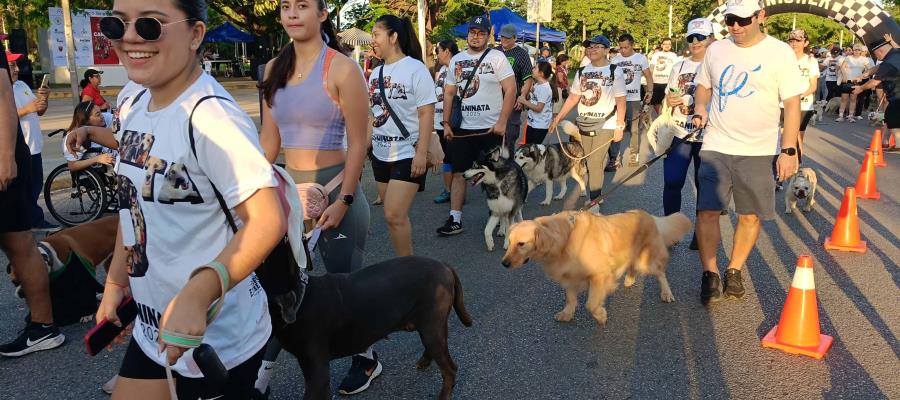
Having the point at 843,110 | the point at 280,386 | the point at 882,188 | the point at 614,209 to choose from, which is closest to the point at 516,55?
the point at 614,209

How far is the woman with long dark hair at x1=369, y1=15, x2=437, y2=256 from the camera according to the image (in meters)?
4.13

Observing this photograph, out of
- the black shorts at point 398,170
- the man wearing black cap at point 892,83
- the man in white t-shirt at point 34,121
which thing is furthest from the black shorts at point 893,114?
the man in white t-shirt at point 34,121

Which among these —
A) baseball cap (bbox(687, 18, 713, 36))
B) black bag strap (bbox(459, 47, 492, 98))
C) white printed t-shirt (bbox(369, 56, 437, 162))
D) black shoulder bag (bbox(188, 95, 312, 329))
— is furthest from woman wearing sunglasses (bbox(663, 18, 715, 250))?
black shoulder bag (bbox(188, 95, 312, 329))

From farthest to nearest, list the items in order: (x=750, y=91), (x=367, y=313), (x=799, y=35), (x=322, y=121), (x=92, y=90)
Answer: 1. (x=92, y=90)
2. (x=799, y=35)
3. (x=750, y=91)
4. (x=322, y=121)
5. (x=367, y=313)

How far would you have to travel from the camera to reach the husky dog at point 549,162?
8.20m

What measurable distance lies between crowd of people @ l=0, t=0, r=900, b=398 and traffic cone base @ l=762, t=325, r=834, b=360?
724mm

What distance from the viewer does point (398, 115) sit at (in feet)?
14.6

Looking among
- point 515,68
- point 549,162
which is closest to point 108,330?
point 549,162

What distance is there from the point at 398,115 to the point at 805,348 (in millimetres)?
2895

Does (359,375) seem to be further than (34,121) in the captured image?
No

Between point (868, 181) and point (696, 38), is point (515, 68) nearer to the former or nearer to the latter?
point (696, 38)

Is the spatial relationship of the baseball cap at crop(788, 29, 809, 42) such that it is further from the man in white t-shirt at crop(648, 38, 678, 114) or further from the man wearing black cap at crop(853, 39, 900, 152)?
the man in white t-shirt at crop(648, 38, 678, 114)

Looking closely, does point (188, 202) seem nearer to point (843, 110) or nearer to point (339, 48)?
point (339, 48)

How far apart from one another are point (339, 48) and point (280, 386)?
1.80 m
